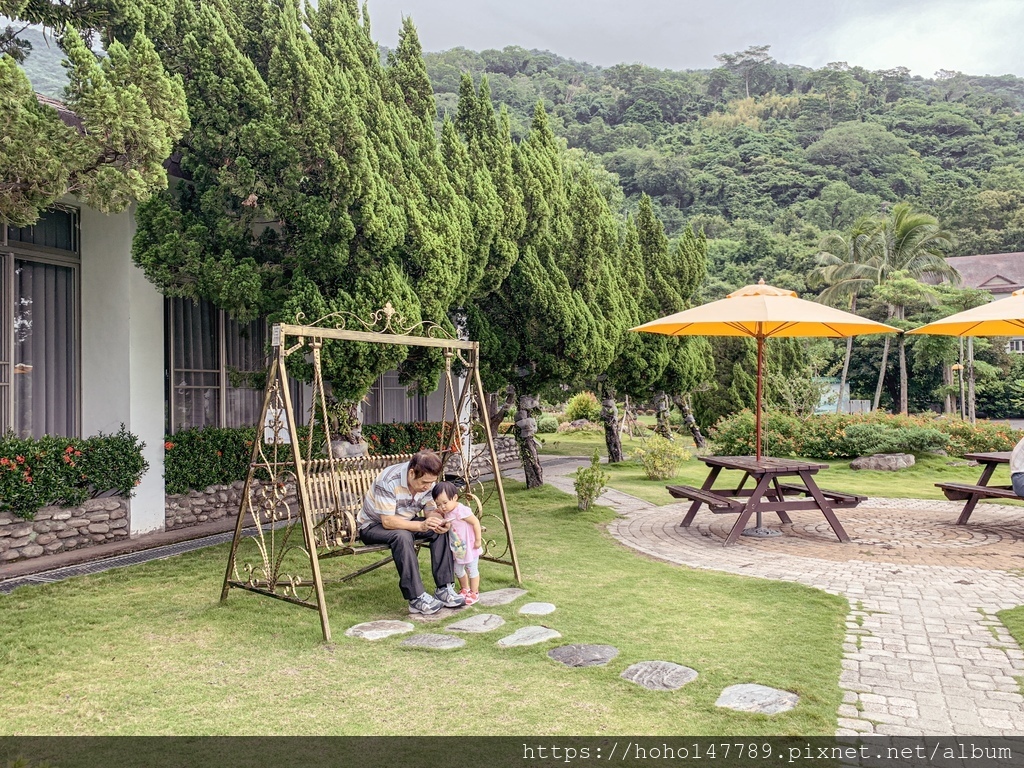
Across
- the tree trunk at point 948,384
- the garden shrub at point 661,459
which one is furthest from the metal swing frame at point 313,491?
the tree trunk at point 948,384

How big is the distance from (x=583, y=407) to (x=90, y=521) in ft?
67.7

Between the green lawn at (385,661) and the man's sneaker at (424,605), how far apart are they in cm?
15

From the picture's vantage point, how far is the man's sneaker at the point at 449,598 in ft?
18.2

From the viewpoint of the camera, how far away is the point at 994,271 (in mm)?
49438

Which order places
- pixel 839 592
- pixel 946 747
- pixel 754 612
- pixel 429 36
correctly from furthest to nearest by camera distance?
pixel 429 36 < pixel 839 592 < pixel 754 612 < pixel 946 747

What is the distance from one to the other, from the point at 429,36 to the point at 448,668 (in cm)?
15911

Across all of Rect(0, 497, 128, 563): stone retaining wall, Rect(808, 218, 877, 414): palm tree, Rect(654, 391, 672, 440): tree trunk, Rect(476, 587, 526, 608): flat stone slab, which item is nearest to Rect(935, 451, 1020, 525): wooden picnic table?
Rect(476, 587, 526, 608): flat stone slab

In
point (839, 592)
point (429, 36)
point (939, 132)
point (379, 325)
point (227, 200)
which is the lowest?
point (839, 592)

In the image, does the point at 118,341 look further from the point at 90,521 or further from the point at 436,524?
the point at 436,524

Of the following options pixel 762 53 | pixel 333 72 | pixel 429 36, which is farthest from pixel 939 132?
pixel 429 36

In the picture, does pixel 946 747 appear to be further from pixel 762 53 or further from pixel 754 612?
pixel 762 53

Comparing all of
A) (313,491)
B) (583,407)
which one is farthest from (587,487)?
(583,407)

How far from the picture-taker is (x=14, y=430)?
7.61 m

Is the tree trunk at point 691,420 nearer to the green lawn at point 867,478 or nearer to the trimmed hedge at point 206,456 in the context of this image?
the green lawn at point 867,478
